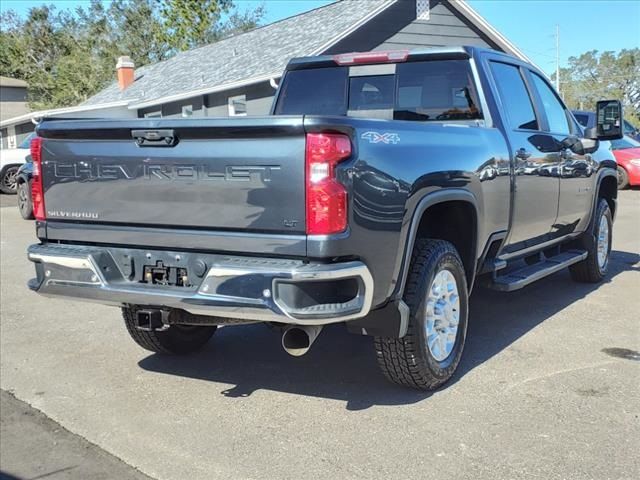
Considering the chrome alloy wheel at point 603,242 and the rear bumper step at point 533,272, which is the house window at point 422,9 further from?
the rear bumper step at point 533,272

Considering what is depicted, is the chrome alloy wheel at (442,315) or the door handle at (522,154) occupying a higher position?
the door handle at (522,154)

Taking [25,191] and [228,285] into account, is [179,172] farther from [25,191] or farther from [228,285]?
[25,191]

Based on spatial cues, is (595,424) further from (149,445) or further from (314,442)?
(149,445)

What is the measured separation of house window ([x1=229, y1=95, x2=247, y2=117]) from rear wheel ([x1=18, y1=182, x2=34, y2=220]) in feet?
20.9

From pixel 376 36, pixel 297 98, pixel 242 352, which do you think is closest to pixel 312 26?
pixel 376 36

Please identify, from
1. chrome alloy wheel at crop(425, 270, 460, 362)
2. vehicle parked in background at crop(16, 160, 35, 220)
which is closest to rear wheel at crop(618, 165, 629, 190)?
vehicle parked in background at crop(16, 160, 35, 220)

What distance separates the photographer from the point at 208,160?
347 cm

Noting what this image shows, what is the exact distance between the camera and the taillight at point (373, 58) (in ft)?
16.8

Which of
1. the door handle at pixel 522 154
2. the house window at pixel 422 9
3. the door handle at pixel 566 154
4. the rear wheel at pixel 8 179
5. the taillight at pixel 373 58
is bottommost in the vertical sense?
the rear wheel at pixel 8 179

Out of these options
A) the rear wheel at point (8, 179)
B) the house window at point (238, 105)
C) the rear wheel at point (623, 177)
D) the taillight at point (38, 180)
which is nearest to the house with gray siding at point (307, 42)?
the house window at point (238, 105)

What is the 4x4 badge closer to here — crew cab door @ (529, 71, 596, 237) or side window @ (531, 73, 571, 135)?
crew cab door @ (529, 71, 596, 237)

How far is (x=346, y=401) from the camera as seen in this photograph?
4176mm

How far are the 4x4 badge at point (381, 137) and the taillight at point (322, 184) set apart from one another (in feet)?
0.73

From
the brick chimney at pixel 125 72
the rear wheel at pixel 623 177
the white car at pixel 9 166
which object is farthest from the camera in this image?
the brick chimney at pixel 125 72
